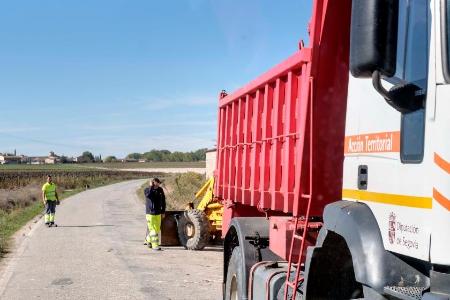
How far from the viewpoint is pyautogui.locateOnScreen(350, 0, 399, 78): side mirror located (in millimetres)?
2936

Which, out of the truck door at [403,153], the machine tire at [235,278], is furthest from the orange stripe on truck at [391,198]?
the machine tire at [235,278]

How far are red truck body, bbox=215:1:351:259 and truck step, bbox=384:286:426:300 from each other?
1603 mm

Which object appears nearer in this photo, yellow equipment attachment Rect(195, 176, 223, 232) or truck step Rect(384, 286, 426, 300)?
truck step Rect(384, 286, 426, 300)

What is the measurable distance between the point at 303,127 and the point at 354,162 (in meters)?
1.01

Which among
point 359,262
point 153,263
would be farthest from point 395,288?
point 153,263

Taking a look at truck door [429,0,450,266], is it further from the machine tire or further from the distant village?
the distant village

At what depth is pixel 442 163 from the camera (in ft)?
9.53

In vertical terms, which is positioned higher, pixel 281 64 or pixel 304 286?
pixel 281 64

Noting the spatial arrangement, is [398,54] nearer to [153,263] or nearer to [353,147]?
[353,147]

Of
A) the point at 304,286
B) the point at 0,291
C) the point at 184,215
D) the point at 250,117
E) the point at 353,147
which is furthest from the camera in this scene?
the point at 184,215

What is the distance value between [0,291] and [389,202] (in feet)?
25.2

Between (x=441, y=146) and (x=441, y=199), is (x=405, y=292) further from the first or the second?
→ (x=441, y=146)

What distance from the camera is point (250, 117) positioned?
23.6 ft

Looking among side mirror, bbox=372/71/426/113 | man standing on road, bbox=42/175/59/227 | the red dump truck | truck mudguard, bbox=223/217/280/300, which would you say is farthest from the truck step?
man standing on road, bbox=42/175/59/227
